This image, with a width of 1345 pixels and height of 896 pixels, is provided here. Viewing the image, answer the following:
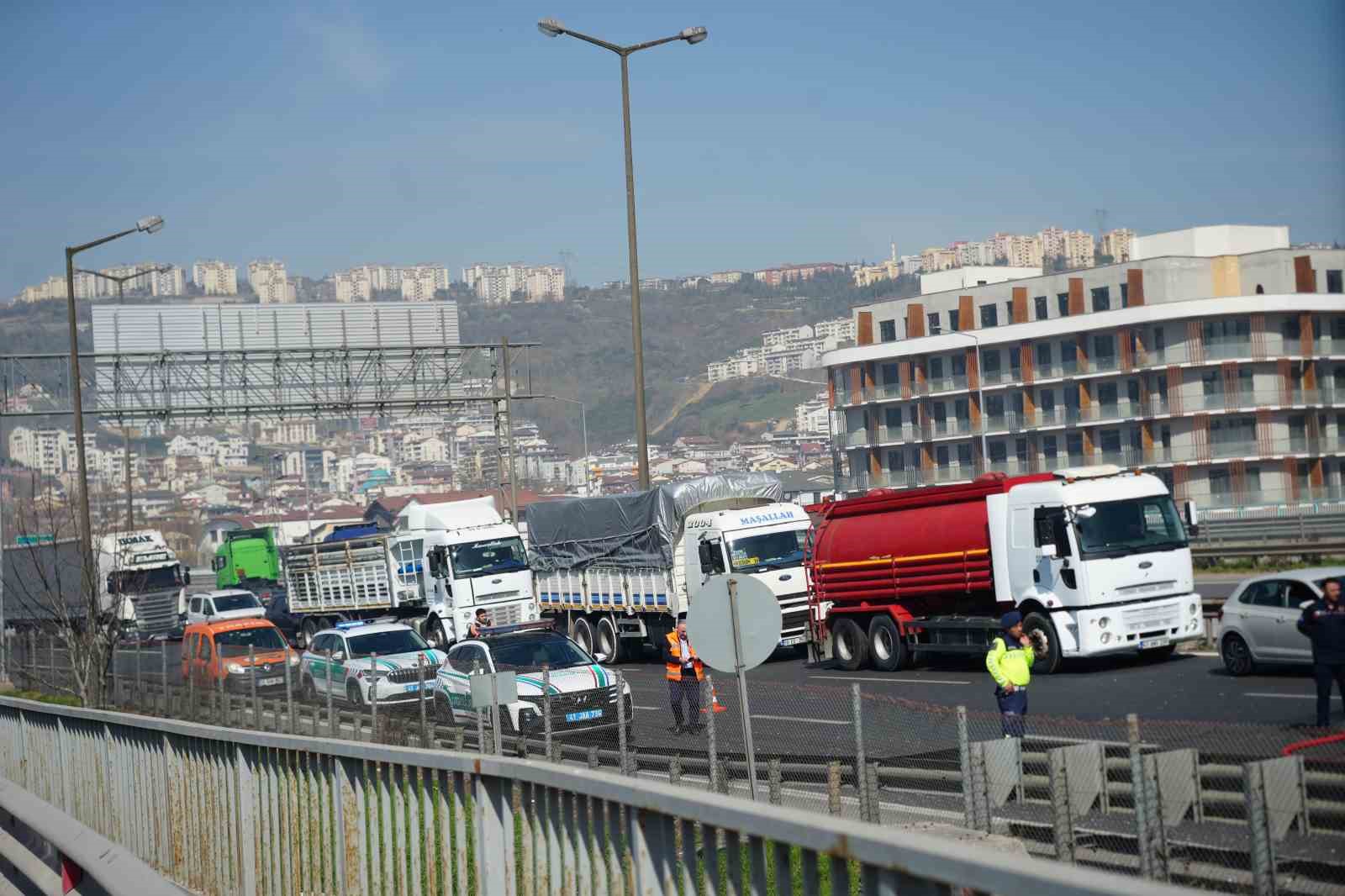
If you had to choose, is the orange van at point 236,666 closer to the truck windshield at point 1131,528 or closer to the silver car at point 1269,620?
the truck windshield at point 1131,528

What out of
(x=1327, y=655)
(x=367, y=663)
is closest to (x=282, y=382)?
(x=367, y=663)

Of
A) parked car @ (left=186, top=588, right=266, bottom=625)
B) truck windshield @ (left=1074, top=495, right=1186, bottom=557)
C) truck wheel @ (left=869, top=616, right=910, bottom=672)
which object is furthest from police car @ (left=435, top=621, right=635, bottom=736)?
parked car @ (left=186, top=588, right=266, bottom=625)

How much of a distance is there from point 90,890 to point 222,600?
133 feet

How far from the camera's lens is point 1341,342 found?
232ft

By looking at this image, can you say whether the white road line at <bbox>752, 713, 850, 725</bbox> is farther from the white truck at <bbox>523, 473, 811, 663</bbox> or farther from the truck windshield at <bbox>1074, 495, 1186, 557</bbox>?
the white truck at <bbox>523, 473, 811, 663</bbox>

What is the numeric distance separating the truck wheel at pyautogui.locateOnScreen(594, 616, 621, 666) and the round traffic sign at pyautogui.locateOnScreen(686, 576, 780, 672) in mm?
23259

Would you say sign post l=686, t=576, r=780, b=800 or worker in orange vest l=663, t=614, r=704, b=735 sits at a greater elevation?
sign post l=686, t=576, r=780, b=800

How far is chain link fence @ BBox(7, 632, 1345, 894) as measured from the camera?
8.52 m

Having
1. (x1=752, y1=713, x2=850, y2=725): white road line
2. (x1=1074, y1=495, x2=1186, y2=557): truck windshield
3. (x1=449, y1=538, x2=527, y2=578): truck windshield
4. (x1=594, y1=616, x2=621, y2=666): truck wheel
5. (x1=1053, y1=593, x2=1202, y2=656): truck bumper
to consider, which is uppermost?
(x1=1074, y1=495, x2=1186, y2=557): truck windshield

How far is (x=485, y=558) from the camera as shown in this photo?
127 feet

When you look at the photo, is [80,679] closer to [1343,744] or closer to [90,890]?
[90,890]

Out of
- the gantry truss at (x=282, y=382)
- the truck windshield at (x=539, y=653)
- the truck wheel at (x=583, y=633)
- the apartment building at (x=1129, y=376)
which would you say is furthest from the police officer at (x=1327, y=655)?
the apartment building at (x=1129, y=376)

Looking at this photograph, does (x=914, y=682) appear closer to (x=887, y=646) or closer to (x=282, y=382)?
(x=887, y=646)

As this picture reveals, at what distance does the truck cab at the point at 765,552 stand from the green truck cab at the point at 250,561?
122 ft
